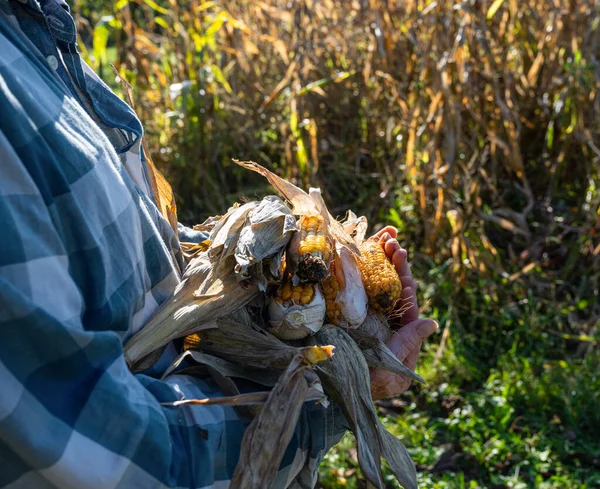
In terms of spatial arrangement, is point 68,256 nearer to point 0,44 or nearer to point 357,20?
point 0,44

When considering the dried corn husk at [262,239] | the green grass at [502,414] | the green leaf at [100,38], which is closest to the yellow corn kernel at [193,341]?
the dried corn husk at [262,239]

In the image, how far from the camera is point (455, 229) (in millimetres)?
3182

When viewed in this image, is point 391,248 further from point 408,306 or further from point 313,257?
point 313,257

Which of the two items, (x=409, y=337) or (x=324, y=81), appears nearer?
(x=409, y=337)

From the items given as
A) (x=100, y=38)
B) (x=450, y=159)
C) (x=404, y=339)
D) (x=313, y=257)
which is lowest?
(x=450, y=159)

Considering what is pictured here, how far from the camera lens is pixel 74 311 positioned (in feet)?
3.18

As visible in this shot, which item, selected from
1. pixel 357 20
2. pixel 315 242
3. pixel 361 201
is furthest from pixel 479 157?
pixel 315 242

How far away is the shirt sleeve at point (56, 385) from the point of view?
0.90 meters

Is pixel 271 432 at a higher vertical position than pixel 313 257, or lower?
lower

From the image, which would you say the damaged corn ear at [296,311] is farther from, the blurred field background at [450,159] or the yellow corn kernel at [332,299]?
the blurred field background at [450,159]

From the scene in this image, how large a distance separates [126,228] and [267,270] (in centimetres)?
28

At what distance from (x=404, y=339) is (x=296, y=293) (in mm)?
278

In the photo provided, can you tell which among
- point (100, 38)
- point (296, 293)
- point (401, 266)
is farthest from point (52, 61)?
point (100, 38)

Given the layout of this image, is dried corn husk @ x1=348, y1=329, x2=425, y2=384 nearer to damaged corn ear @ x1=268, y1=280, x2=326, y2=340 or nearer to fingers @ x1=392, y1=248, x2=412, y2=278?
damaged corn ear @ x1=268, y1=280, x2=326, y2=340
